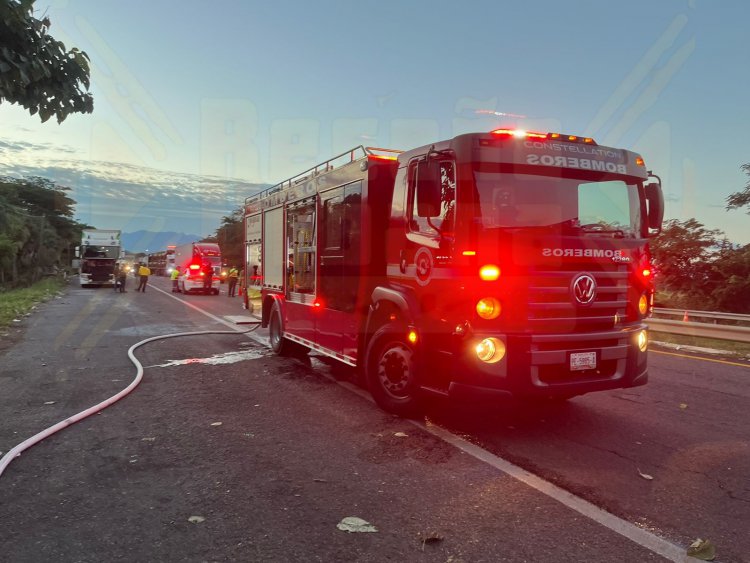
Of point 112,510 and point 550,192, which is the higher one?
point 550,192

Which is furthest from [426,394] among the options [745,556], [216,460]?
[745,556]

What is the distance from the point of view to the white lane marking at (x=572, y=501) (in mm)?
3082

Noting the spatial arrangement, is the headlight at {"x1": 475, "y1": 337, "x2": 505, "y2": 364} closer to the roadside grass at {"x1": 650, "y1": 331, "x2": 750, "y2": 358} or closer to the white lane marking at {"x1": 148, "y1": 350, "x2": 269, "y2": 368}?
the white lane marking at {"x1": 148, "y1": 350, "x2": 269, "y2": 368}

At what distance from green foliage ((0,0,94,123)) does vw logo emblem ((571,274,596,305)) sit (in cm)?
447

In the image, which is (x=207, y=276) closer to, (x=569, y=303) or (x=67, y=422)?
(x=67, y=422)

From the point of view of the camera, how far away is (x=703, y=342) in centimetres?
1310

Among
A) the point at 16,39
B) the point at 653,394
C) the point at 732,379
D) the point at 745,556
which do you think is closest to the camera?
the point at 745,556

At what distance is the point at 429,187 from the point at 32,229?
53465mm

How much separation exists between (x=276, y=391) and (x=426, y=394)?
2359 mm

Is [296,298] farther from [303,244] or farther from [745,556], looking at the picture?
[745,556]

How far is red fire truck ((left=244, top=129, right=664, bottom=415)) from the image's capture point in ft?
15.6

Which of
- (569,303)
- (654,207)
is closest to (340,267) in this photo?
(569,303)

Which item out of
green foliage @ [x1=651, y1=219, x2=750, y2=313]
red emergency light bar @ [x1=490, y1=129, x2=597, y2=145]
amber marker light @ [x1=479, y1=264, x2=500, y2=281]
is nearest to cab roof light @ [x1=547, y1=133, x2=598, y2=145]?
red emergency light bar @ [x1=490, y1=129, x2=597, y2=145]

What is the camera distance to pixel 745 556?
3.04 m
